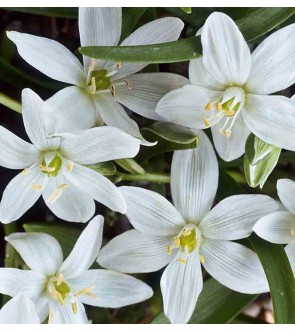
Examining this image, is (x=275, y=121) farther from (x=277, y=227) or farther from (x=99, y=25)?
(x=99, y=25)

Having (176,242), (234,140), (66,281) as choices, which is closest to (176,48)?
(234,140)

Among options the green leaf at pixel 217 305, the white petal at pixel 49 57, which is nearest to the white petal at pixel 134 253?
the green leaf at pixel 217 305

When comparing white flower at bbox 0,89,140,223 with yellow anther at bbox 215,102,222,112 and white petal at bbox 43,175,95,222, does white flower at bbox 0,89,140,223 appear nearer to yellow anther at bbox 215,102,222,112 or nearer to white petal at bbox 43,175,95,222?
white petal at bbox 43,175,95,222

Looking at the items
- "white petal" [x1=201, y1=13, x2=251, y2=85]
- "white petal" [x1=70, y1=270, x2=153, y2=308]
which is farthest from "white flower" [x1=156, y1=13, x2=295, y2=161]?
"white petal" [x1=70, y1=270, x2=153, y2=308]

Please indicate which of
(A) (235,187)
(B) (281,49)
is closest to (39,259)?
(A) (235,187)

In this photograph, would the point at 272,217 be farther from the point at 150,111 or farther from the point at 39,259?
the point at 39,259

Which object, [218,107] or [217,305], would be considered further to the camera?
[217,305]
